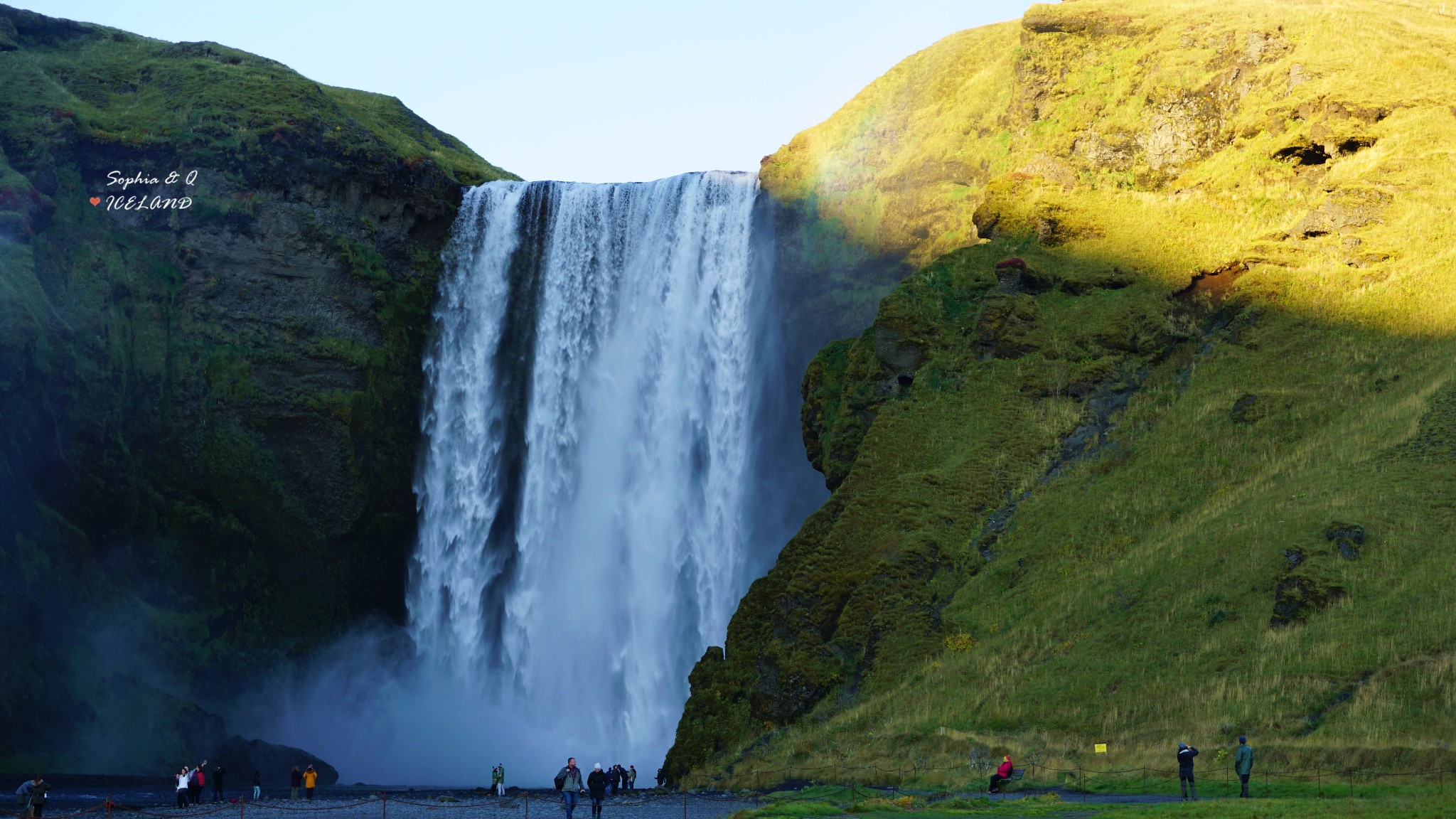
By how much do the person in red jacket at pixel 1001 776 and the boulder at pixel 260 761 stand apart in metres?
35.8

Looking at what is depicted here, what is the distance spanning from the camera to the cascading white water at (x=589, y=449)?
58.1 metres

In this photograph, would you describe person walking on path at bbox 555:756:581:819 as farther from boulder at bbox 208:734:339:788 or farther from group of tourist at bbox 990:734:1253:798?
boulder at bbox 208:734:339:788

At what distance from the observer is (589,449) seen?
63594 mm

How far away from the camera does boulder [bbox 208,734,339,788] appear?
183 ft

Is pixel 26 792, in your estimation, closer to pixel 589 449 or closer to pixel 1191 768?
pixel 1191 768

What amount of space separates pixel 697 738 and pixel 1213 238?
27284 mm

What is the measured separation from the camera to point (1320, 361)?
45562mm

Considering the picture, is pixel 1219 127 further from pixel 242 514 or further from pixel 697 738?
pixel 242 514

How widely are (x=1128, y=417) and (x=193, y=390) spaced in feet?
138

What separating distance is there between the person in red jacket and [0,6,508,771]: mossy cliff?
130 feet

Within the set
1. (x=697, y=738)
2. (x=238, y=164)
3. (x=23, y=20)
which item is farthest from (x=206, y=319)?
(x=697, y=738)

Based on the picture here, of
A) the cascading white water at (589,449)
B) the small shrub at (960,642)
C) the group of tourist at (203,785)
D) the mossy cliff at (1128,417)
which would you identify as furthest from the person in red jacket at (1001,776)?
the cascading white water at (589,449)

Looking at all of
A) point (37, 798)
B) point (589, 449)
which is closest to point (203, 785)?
point (37, 798)

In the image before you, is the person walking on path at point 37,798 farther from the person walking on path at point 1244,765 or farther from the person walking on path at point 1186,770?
the person walking on path at point 1244,765
